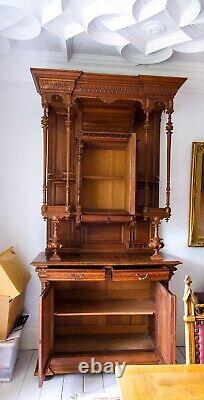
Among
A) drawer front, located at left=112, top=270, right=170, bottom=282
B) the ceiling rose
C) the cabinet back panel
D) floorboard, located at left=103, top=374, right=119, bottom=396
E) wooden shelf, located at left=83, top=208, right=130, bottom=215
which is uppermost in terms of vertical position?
the ceiling rose

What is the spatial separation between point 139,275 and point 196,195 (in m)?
1.03

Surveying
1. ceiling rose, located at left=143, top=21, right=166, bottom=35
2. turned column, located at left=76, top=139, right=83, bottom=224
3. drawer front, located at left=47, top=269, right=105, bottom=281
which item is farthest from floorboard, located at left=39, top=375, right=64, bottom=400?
ceiling rose, located at left=143, top=21, right=166, bottom=35

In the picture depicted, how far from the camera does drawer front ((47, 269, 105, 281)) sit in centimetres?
230

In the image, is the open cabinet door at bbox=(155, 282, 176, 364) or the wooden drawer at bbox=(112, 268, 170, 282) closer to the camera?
the open cabinet door at bbox=(155, 282, 176, 364)

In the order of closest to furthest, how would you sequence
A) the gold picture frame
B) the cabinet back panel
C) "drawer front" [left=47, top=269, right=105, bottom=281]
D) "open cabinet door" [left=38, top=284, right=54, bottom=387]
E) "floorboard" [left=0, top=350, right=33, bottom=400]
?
"open cabinet door" [left=38, top=284, right=54, bottom=387]
"floorboard" [left=0, top=350, right=33, bottom=400]
"drawer front" [left=47, top=269, right=105, bottom=281]
the cabinet back panel
the gold picture frame

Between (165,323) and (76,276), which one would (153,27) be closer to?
(76,276)

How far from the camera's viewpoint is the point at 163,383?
116 cm

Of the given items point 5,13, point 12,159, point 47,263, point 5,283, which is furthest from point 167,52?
point 5,283

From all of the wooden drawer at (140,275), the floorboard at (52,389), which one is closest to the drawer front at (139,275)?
the wooden drawer at (140,275)

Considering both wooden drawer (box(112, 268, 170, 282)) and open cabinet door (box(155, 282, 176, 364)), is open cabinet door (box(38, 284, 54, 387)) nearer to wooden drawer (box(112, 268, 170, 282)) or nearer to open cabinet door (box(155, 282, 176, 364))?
wooden drawer (box(112, 268, 170, 282))

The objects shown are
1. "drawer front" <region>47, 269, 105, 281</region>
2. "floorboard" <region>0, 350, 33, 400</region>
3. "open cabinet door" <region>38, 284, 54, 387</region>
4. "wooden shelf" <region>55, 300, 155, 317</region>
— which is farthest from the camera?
"wooden shelf" <region>55, 300, 155, 317</region>

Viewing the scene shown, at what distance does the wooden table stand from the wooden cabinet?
945 mm

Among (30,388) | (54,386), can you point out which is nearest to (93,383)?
(54,386)

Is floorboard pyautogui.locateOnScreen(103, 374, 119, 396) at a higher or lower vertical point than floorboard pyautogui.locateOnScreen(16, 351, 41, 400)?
lower
